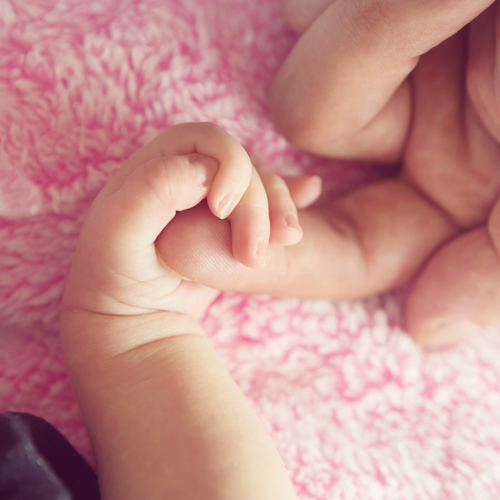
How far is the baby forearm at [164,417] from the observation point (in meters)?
0.46

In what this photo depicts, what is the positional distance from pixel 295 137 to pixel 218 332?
0.29m

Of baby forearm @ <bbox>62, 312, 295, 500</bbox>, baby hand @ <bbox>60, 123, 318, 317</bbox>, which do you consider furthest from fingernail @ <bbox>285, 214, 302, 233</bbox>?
baby forearm @ <bbox>62, 312, 295, 500</bbox>

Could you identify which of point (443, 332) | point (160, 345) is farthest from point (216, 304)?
point (443, 332)

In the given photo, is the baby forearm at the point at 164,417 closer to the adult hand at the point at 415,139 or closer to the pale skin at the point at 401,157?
the pale skin at the point at 401,157

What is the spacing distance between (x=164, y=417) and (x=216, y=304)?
8.1 inches

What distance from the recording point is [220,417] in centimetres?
49

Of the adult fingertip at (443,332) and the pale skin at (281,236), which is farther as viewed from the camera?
the adult fingertip at (443,332)

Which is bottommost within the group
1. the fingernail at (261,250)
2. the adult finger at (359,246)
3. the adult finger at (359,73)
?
the adult finger at (359,246)

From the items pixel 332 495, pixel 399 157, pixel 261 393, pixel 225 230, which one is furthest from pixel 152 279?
pixel 399 157

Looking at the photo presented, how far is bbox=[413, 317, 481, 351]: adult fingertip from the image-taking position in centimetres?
70

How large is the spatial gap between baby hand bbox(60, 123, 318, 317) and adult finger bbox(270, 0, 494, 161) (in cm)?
14

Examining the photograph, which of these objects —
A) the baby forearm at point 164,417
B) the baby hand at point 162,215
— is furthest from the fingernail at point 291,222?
the baby forearm at point 164,417

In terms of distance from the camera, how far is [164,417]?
19.2 inches

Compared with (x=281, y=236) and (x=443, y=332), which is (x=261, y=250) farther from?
(x=443, y=332)
